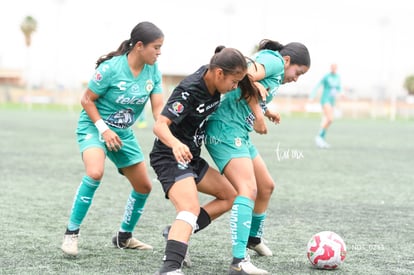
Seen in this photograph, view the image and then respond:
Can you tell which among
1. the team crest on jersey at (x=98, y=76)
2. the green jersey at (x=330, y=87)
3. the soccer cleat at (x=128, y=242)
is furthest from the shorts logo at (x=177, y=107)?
the green jersey at (x=330, y=87)

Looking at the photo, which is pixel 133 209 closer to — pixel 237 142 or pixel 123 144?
pixel 123 144

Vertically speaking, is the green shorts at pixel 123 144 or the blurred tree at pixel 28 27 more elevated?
the green shorts at pixel 123 144

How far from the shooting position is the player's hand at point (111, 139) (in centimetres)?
620

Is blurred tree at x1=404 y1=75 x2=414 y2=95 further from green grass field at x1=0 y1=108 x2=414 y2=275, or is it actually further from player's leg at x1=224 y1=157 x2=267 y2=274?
player's leg at x1=224 y1=157 x2=267 y2=274

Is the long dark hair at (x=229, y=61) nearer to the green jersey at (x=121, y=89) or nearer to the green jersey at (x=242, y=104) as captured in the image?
the green jersey at (x=242, y=104)

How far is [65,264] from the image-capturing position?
5.88 metres

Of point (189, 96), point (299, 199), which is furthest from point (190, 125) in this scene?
point (299, 199)

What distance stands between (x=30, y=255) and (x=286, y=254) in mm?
2148

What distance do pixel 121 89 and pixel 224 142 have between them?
3.49ft

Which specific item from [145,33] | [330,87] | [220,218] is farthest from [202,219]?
[330,87]

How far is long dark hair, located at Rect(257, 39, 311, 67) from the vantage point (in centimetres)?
617

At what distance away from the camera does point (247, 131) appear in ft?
19.7

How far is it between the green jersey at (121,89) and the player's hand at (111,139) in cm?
23

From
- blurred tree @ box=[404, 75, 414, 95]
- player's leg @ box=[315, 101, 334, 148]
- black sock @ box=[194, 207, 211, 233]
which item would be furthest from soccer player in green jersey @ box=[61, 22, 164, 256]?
blurred tree @ box=[404, 75, 414, 95]
